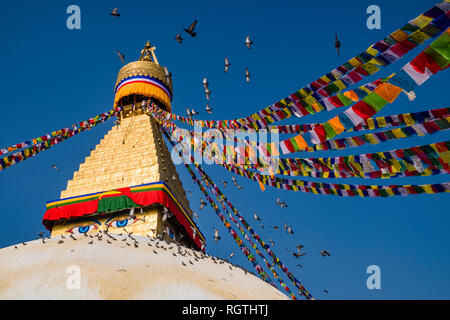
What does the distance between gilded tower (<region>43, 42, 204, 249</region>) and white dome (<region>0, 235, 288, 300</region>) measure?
10.3ft

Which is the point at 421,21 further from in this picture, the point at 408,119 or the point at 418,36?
the point at 408,119

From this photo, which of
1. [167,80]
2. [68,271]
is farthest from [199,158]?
[167,80]

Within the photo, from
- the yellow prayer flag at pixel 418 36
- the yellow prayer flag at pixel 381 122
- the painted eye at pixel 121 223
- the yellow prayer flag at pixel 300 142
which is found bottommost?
the yellow prayer flag at pixel 300 142

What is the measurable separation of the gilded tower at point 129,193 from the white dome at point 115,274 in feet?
10.3

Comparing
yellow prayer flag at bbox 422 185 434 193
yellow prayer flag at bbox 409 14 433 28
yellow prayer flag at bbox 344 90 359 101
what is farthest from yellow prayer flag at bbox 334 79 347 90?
yellow prayer flag at bbox 422 185 434 193

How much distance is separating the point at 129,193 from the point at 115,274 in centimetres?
536

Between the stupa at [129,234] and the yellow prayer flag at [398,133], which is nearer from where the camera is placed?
the stupa at [129,234]

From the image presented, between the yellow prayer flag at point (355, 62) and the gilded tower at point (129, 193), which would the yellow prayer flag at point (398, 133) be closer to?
the yellow prayer flag at point (355, 62)

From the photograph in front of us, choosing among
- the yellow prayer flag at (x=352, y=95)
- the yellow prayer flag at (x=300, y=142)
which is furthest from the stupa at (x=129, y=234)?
the yellow prayer flag at (x=352, y=95)

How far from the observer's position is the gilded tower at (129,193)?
864 centimetres

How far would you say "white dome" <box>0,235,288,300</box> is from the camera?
321cm

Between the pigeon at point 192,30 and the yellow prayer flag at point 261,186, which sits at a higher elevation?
the pigeon at point 192,30
